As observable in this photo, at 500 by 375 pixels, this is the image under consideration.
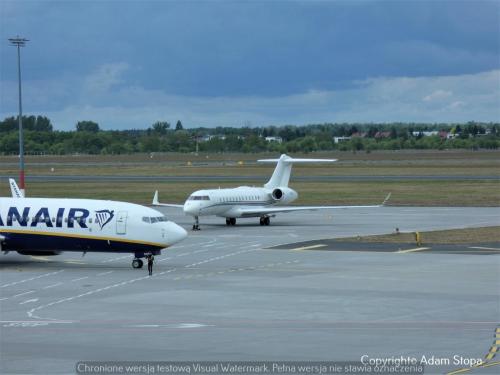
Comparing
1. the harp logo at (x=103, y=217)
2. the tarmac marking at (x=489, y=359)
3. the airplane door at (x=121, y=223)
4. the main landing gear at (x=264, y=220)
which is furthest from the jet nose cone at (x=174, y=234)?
the main landing gear at (x=264, y=220)

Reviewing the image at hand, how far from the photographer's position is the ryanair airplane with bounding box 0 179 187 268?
156 feet

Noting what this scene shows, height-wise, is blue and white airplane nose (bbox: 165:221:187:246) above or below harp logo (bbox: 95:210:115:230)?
below

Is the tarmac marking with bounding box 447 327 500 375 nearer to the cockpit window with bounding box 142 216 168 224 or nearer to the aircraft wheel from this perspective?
the cockpit window with bounding box 142 216 168 224

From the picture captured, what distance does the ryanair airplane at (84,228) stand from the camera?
47.6 meters

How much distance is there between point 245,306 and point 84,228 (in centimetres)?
1456

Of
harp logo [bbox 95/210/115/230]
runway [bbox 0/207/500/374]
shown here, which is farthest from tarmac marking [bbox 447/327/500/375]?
harp logo [bbox 95/210/115/230]

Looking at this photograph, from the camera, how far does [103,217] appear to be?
47906mm

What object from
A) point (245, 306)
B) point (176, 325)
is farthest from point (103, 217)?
point (176, 325)

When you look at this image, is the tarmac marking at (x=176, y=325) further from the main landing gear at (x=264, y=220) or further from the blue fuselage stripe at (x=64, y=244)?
the main landing gear at (x=264, y=220)

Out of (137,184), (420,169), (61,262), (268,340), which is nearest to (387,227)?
(61,262)

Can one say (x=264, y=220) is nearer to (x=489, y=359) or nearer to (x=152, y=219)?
(x=152, y=219)

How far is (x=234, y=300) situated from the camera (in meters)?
37.7

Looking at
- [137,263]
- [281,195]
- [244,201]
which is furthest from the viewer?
[281,195]

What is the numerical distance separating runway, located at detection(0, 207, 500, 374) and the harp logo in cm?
250
